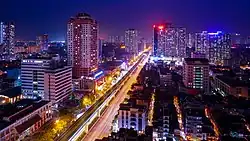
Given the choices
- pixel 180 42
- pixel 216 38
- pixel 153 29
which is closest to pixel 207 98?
pixel 216 38

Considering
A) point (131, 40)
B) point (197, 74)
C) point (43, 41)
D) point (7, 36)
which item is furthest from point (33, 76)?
point (131, 40)

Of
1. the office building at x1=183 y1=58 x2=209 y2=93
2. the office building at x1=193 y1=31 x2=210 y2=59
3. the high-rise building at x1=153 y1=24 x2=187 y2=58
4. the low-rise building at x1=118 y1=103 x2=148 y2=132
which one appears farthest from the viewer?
the high-rise building at x1=153 y1=24 x2=187 y2=58

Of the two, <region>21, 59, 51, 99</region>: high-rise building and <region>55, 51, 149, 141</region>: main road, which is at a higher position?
<region>21, 59, 51, 99</region>: high-rise building

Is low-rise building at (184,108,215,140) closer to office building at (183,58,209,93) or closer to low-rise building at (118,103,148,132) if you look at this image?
low-rise building at (118,103,148,132)

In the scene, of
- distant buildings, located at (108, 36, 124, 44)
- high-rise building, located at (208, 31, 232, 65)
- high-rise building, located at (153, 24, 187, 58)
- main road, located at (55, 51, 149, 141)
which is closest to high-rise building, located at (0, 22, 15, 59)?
high-rise building, located at (153, 24, 187, 58)

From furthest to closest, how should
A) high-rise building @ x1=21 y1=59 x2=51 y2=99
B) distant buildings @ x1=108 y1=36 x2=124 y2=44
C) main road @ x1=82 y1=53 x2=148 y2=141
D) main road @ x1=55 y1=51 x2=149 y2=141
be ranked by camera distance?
distant buildings @ x1=108 y1=36 x2=124 y2=44 < high-rise building @ x1=21 y1=59 x2=51 y2=99 < main road @ x1=82 y1=53 x2=148 y2=141 < main road @ x1=55 y1=51 x2=149 y2=141

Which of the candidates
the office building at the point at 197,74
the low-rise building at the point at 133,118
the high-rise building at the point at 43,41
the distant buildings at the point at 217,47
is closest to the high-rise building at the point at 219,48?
the distant buildings at the point at 217,47
